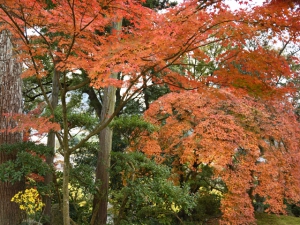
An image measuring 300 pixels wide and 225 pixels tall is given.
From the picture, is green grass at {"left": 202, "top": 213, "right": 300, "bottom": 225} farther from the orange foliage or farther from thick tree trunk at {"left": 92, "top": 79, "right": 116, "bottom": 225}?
thick tree trunk at {"left": 92, "top": 79, "right": 116, "bottom": 225}

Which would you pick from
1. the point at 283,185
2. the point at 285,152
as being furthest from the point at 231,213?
the point at 285,152

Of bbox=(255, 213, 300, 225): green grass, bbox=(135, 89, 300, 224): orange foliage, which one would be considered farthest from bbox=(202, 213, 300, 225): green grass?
bbox=(135, 89, 300, 224): orange foliage

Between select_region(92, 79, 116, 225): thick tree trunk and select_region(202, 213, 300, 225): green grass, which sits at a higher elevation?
select_region(92, 79, 116, 225): thick tree trunk

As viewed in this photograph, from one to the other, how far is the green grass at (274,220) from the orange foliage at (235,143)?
111 cm

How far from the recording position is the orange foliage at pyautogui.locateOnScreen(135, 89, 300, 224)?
5910 millimetres

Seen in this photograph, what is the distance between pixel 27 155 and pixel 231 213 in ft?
14.9

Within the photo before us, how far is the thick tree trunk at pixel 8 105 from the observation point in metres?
3.74

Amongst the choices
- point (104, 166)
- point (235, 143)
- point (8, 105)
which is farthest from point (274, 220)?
point (8, 105)

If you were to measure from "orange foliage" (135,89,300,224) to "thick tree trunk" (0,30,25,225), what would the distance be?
116 inches

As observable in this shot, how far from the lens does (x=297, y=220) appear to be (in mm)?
7738

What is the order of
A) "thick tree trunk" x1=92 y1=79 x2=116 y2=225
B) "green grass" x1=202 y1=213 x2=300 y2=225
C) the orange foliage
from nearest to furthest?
"thick tree trunk" x1=92 y1=79 x2=116 y2=225 < the orange foliage < "green grass" x1=202 y1=213 x2=300 y2=225

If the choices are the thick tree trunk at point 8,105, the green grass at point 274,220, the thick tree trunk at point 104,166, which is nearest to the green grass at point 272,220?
the green grass at point 274,220

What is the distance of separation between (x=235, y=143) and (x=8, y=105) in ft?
14.8

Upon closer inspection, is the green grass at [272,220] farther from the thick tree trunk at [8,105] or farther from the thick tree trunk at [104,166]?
the thick tree trunk at [8,105]
